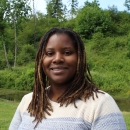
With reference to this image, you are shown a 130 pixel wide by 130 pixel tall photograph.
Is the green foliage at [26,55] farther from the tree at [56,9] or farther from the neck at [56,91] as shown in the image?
the neck at [56,91]

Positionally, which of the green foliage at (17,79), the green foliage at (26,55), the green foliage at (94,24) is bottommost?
the green foliage at (17,79)

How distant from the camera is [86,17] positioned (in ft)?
109

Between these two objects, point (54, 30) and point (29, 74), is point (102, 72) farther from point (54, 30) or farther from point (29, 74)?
point (54, 30)

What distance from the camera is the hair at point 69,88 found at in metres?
1.68

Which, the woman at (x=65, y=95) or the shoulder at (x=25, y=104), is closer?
the woman at (x=65, y=95)

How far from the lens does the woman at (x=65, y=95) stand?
1.59 m

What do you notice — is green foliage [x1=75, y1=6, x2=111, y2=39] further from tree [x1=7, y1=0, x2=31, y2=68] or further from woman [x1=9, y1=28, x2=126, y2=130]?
woman [x1=9, y1=28, x2=126, y2=130]

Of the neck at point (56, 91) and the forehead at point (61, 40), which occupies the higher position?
the forehead at point (61, 40)

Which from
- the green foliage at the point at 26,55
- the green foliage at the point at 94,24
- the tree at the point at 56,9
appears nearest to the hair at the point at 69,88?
the green foliage at the point at 26,55

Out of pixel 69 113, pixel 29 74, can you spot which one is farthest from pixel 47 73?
pixel 29 74

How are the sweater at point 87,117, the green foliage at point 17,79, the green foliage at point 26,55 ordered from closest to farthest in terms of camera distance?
the sweater at point 87,117 → the green foliage at point 17,79 → the green foliage at point 26,55

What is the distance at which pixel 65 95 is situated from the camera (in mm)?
1729

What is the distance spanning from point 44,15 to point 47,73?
4437cm

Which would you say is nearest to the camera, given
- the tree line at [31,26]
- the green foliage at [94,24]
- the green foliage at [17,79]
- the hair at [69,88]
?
the hair at [69,88]
